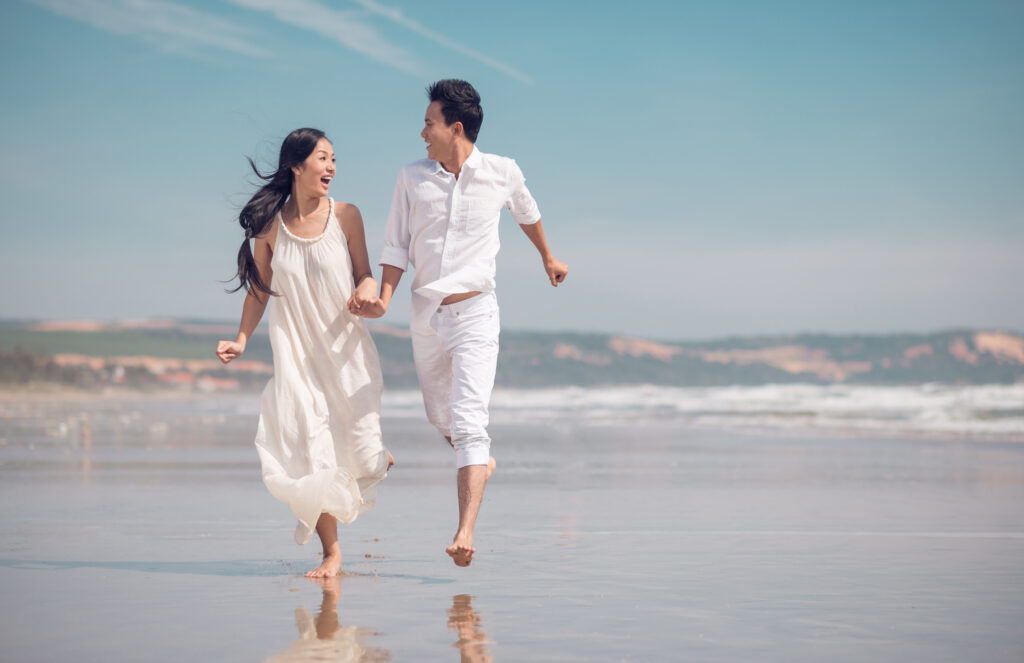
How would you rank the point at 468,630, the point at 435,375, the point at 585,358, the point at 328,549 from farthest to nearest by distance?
the point at 585,358 → the point at 435,375 → the point at 328,549 → the point at 468,630

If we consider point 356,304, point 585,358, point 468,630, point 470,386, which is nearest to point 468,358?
point 470,386

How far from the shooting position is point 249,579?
4102 mm

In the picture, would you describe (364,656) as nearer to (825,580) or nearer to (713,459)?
(825,580)

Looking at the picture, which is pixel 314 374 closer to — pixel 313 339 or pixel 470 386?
pixel 313 339

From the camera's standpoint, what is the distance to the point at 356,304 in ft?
13.8

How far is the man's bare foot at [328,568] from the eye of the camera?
418cm

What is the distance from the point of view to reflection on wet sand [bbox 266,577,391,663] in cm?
290

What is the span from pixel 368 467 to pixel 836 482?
14.4ft

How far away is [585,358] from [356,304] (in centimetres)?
4164

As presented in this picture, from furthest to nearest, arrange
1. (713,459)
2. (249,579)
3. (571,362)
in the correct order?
(571,362) → (713,459) → (249,579)

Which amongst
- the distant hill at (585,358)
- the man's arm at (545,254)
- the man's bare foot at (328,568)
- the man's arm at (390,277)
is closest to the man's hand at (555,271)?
the man's arm at (545,254)

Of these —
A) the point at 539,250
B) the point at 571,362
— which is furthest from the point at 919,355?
the point at 539,250

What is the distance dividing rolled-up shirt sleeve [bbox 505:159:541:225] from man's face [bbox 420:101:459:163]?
0.29 m

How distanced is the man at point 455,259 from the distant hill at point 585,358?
2778 cm
